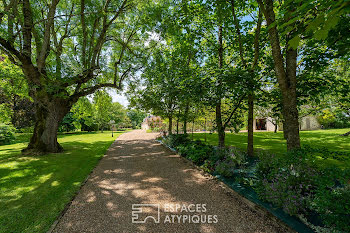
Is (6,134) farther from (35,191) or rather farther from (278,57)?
(278,57)

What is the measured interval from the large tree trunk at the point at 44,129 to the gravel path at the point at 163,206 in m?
6.65

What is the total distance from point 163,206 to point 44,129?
1057 centimetres

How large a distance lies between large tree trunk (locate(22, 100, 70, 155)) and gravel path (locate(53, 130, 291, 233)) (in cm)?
665

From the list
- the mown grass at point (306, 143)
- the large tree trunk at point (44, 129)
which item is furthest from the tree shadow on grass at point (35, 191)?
the mown grass at point (306, 143)

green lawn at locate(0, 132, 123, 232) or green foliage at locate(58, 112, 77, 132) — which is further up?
green foliage at locate(58, 112, 77, 132)

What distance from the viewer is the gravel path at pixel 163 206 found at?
3.09 meters

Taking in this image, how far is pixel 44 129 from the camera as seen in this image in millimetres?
10133

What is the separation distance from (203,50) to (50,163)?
1060 cm

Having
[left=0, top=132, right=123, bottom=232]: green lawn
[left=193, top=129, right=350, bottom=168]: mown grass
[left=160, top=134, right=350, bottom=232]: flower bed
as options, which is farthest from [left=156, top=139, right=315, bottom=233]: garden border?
[left=0, top=132, right=123, bottom=232]: green lawn

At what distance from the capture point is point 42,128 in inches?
399

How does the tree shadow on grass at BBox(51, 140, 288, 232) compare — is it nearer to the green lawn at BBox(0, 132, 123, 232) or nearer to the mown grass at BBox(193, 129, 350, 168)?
the green lawn at BBox(0, 132, 123, 232)

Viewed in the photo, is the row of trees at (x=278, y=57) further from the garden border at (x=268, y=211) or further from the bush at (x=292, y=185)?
the garden border at (x=268, y=211)

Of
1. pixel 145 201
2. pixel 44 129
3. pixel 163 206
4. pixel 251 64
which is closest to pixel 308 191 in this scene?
pixel 163 206

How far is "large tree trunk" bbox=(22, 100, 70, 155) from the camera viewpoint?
1003 centimetres
